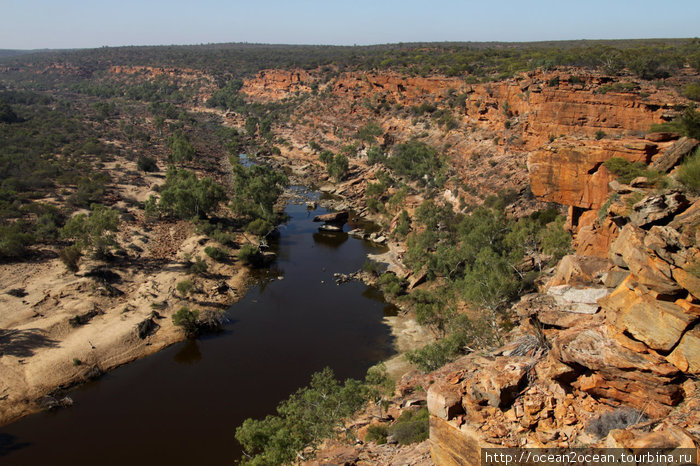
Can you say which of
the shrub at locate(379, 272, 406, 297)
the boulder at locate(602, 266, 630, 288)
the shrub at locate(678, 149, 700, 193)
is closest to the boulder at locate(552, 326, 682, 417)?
the boulder at locate(602, 266, 630, 288)

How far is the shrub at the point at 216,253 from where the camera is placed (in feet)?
144

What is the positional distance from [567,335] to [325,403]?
478 inches

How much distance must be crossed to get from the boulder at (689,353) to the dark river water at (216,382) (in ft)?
66.9

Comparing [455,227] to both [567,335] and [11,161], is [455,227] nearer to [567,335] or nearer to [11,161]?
[567,335]

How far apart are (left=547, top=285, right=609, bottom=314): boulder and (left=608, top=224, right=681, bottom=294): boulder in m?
1.61

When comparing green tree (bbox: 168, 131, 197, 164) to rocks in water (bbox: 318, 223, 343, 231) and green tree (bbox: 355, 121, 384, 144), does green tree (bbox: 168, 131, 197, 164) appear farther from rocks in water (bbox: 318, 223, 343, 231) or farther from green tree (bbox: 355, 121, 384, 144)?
rocks in water (bbox: 318, 223, 343, 231)

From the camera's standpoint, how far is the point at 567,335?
13.1 m

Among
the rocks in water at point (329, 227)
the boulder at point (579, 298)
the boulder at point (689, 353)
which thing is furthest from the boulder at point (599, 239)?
the rocks in water at point (329, 227)

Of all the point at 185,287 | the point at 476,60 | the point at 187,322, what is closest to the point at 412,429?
the point at 187,322

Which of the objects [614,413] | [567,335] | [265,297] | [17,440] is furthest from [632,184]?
[17,440]

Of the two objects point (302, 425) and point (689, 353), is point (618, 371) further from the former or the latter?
point (302, 425)

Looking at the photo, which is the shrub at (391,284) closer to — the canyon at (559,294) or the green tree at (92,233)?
the canyon at (559,294)

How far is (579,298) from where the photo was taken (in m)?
15.4

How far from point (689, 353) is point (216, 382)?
25362mm
